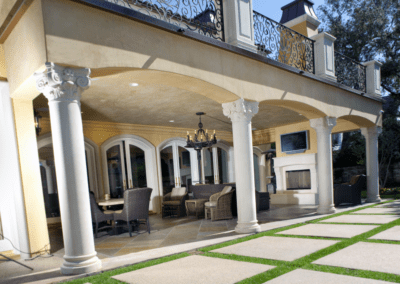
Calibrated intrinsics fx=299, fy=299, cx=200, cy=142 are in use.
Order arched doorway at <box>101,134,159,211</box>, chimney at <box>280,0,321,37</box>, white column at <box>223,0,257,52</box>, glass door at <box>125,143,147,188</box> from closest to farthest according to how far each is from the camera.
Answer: white column at <box>223,0,257,52</box> < chimney at <box>280,0,321,37</box> < arched doorway at <box>101,134,159,211</box> < glass door at <box>125,143,147,188</box>

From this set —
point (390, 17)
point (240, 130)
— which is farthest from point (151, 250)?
point (390, 17)

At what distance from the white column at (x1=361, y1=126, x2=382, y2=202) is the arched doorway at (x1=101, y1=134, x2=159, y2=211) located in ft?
21.4

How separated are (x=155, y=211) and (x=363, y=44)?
11647 millimetres

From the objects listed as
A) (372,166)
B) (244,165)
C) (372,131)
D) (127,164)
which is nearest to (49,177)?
(127,164)

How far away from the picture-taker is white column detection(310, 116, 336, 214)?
22.9 feet

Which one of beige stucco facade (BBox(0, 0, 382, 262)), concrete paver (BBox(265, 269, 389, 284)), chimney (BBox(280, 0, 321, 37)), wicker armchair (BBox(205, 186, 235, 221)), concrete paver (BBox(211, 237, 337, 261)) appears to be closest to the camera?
concrete paver (BBox(265, 269, 389, 284))

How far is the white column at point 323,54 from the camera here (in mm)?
6844

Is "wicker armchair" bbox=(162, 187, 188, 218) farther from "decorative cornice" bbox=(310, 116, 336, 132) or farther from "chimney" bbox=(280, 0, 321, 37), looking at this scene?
"chimney" bbox=(280, 0, 321, 37)

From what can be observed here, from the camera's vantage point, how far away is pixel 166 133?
400 inches

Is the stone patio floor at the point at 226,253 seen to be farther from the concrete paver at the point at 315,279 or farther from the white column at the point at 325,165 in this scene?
the white column at the point at 325,165

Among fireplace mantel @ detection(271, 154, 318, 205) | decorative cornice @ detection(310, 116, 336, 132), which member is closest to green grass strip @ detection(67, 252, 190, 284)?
decorative cornice @ detection(310, 116, 336, 132)

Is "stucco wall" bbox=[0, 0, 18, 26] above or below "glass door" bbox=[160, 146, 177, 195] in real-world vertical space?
above

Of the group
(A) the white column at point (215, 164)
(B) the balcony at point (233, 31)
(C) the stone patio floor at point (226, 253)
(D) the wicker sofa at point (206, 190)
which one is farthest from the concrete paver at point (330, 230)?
(A) the white column at point (215, 164)

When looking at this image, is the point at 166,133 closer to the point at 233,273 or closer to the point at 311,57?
the point at 311,57
